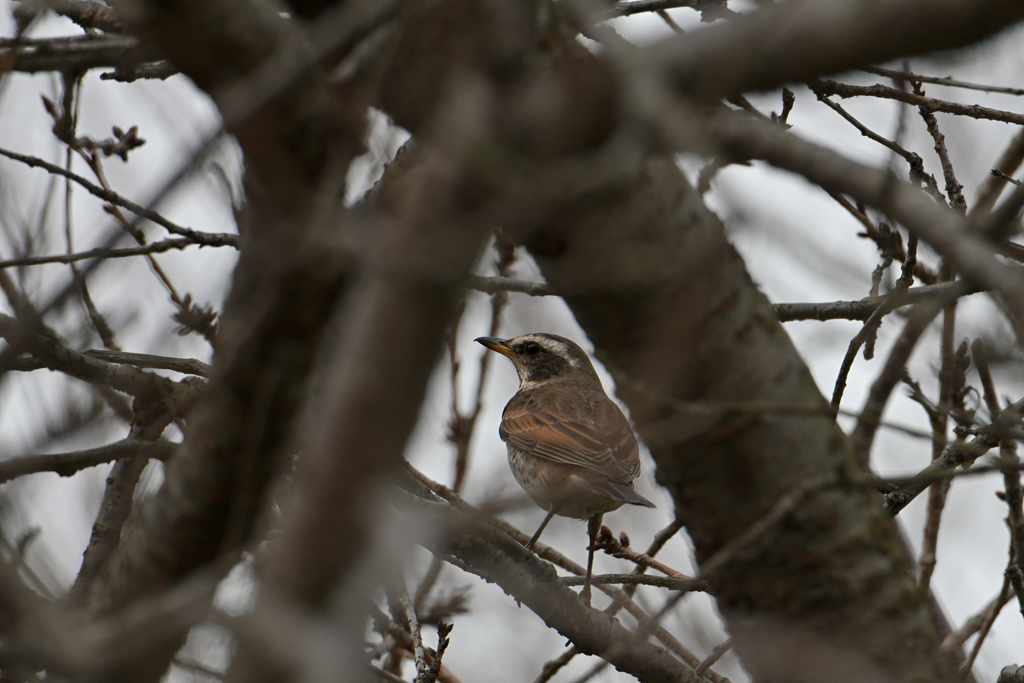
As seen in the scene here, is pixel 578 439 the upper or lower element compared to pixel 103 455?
upper

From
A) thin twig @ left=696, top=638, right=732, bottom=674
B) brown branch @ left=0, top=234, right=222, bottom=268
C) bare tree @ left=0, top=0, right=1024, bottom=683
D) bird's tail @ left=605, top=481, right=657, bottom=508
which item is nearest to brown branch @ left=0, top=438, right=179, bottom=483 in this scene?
bare tree @ left=0, top=0, right=1024, bottom=683

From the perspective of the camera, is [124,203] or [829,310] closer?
[124,203]

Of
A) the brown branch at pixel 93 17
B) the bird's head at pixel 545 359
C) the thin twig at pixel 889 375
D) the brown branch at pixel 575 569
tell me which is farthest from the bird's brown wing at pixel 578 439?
the brown branch at pixel 93 17

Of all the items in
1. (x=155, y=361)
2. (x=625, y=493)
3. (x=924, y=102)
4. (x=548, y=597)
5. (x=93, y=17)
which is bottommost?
(x=548, y=597)

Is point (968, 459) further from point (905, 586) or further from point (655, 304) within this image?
point (655, 304)

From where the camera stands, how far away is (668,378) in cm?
292

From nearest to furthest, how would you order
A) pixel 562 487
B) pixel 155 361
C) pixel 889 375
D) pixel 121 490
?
pixel 155 361
pixel 121 490
pixel 889 375
pixel 562 487

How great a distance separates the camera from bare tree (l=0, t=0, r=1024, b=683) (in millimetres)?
1483

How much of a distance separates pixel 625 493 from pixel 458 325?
2491 mm

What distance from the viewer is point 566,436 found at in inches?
291

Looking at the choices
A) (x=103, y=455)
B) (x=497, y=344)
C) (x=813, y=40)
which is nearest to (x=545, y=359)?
(x=497, y=344)

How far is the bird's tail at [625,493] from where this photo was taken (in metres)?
5.88

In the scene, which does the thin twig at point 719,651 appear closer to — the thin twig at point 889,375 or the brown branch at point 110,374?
the thin twig at point 889,375

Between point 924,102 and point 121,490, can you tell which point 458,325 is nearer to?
point 121,490
